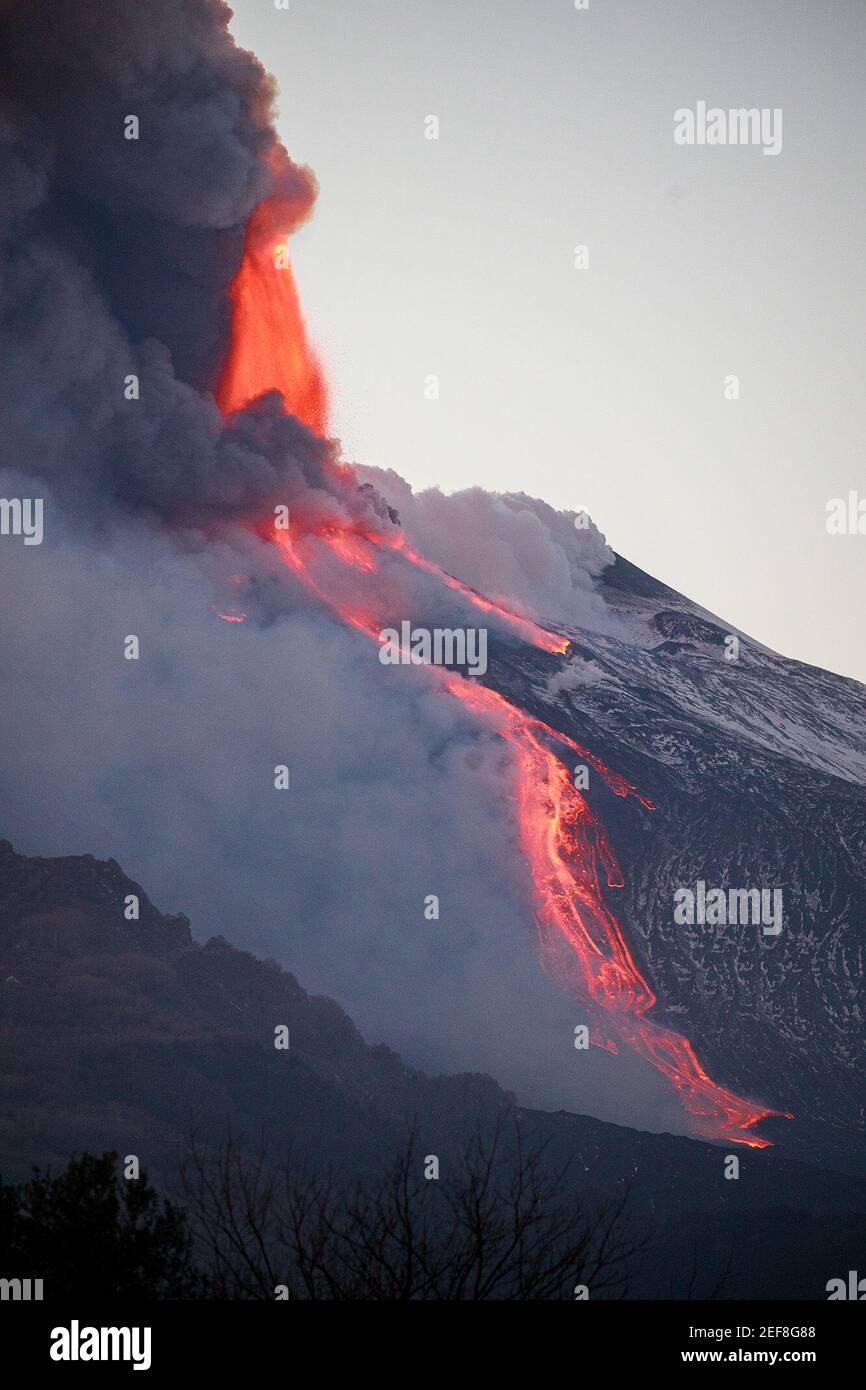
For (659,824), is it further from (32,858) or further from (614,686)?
(32,858)

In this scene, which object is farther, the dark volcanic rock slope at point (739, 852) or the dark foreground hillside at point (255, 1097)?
the dark volcanic rock slope at point (739, 852)

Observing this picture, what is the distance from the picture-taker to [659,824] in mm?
132375

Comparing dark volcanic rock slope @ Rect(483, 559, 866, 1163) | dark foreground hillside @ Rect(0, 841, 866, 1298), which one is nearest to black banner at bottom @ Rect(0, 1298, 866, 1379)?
dark foreground hillside @ Rect(0, 841, 866, 1298)

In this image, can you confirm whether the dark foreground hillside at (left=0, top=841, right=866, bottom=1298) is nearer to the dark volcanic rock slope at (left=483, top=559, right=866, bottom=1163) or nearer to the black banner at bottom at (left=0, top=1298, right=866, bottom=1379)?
the dark volcanic rock slope at (left=483, top=559, right=866, bottom=1163)
